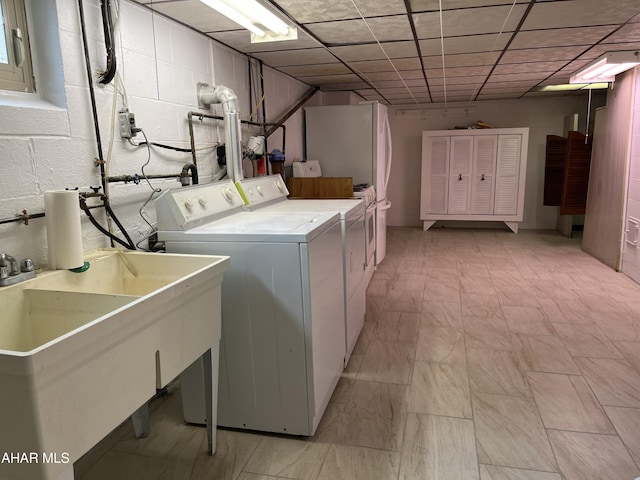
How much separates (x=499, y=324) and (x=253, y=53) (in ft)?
8.71

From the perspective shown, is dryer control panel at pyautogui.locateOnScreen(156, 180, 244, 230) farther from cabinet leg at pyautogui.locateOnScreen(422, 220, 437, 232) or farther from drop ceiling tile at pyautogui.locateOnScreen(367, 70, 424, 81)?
cabinet leg at pyautogui.locateOnScreen(422, 220, 437, 232)

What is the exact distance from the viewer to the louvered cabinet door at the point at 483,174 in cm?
673

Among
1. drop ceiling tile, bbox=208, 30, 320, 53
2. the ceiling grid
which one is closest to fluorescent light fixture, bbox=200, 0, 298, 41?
the ceiling grid

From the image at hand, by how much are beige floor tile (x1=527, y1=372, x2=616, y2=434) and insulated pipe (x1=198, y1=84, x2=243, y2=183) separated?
2044mm

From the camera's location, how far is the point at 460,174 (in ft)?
22.6

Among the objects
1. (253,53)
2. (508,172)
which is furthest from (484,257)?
(253,53)

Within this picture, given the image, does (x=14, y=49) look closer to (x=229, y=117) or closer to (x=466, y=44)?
(x=229, y=117)

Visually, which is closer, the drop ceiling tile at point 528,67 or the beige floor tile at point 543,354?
the beige floor tile at point 543,354

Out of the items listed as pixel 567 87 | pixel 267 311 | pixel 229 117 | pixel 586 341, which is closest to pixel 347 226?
pixel 267 311

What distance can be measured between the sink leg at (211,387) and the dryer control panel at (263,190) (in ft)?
3.65

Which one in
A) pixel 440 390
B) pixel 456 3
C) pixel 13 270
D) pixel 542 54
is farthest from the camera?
pixel 542 54

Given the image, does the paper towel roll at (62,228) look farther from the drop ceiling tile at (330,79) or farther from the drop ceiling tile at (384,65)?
the drop ceiling tile at (330,79)

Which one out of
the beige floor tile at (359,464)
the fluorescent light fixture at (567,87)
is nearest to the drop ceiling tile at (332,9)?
the beige floor tile at (359,464)

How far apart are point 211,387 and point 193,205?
2.72 ft
